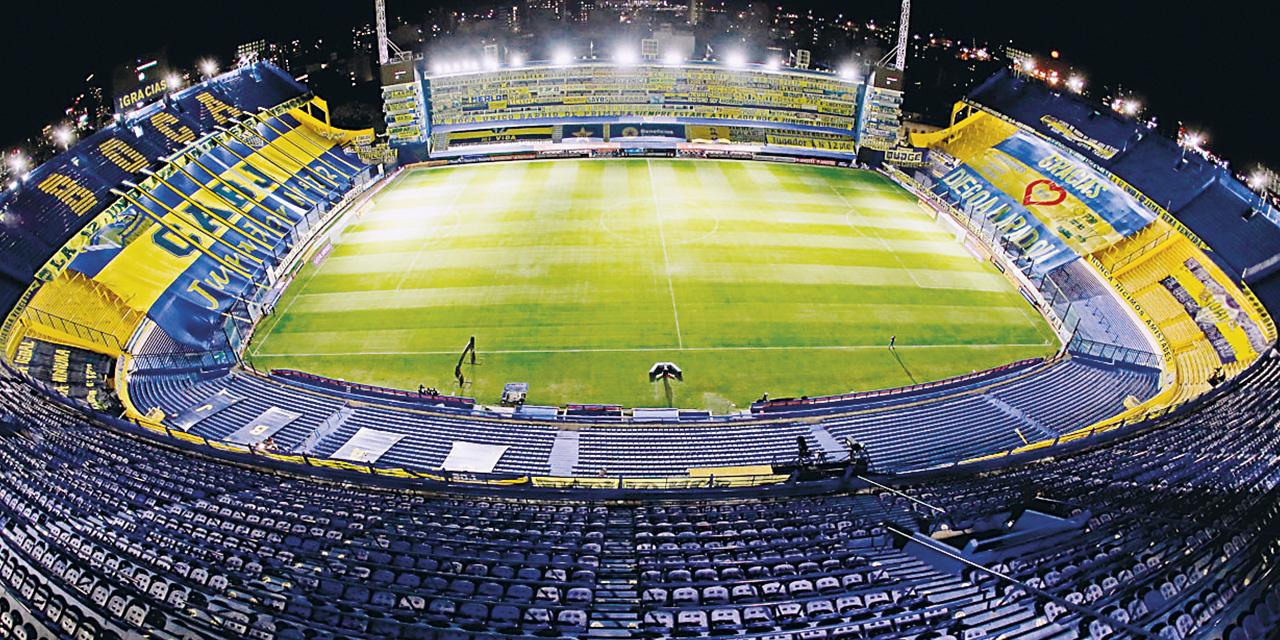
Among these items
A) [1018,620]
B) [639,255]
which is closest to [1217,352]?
[1018,620]

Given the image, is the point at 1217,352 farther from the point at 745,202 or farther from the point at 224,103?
the point at 224,103

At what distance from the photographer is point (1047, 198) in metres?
45.8

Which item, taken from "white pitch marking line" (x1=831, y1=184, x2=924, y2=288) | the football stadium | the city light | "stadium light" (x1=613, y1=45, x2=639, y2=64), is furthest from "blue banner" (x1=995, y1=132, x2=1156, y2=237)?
"stadium light" (x1=613, y1=45, x2=639, y2=64)

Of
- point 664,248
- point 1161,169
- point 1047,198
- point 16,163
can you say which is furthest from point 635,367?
point 1161,169

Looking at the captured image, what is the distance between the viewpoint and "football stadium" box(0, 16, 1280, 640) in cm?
1461

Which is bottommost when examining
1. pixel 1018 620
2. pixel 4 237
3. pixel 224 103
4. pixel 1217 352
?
pixel 1217 352

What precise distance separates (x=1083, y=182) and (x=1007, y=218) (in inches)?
251

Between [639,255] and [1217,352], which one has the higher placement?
[639,255]

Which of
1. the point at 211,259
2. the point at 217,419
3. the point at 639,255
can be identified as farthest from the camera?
→ the point at 639,255

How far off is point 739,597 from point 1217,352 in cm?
3289

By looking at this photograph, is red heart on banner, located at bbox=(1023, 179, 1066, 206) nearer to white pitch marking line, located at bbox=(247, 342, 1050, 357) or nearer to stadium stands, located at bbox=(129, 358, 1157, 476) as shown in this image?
white pitch marking line, located at bbox=(247, 342, 1050, 357)

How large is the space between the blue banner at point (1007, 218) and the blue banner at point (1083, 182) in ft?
11.6

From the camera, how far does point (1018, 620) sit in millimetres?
13656

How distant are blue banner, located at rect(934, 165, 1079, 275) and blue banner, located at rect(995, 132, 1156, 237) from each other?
354 centimetres
